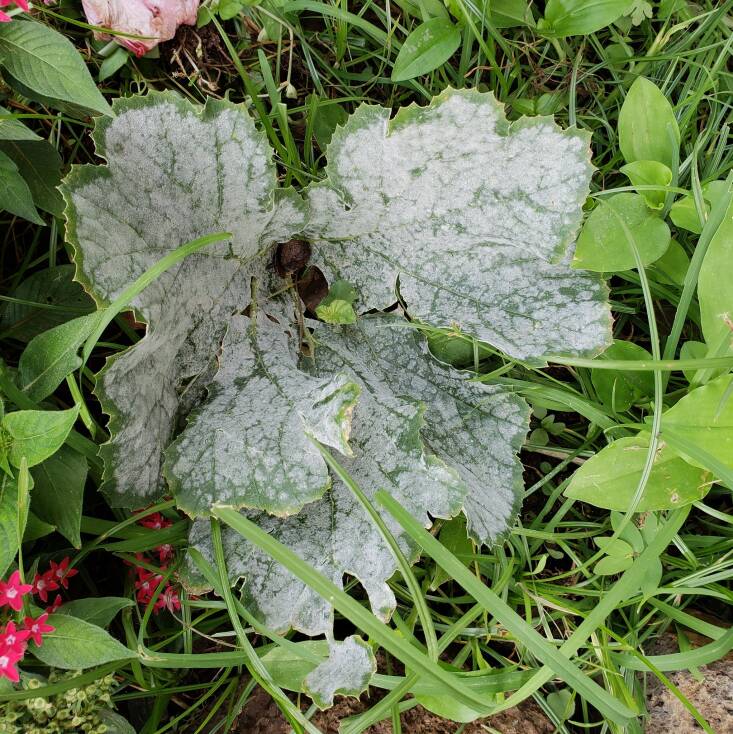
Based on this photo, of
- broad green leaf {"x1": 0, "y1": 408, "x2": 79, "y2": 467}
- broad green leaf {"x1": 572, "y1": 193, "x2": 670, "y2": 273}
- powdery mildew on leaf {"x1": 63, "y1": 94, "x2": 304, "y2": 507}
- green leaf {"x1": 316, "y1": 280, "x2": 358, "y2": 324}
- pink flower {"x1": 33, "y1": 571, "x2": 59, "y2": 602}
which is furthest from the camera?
green leaf {"x1": 316, "y1": 280, "x2": 358, "y2": 324}

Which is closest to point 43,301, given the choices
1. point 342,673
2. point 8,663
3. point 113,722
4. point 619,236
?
point 8,663

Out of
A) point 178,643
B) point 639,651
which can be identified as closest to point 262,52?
point 178,643

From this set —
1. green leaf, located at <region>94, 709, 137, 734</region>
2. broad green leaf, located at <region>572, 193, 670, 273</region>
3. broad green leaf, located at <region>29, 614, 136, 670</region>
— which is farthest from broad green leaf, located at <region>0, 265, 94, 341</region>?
broad green leaf, located at <region>572, 193, 670, 273</region>

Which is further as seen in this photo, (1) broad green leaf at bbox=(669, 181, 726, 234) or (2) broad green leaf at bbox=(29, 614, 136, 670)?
(1) broad green leaf at bbox=(669, 181, 726, 234)

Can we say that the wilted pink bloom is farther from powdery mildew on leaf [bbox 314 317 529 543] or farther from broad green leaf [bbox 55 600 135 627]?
broad green leaf [bbox 55 600 135 627]

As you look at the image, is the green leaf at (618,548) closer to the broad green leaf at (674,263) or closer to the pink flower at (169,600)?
the broad green leaf at (674,263)

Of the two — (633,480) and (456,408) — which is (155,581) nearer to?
(456,408)

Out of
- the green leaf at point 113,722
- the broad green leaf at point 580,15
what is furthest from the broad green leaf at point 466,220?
the green leaf at point 113,722
